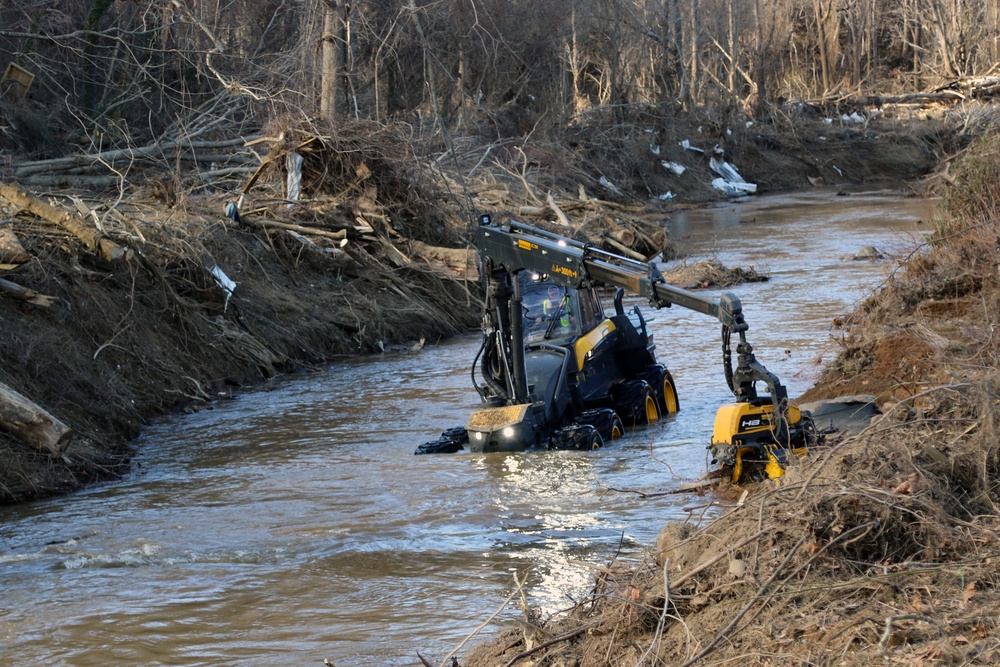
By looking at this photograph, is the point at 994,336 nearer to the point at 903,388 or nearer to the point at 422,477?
the point at 903,388

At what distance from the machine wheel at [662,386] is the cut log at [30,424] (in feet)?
20.6

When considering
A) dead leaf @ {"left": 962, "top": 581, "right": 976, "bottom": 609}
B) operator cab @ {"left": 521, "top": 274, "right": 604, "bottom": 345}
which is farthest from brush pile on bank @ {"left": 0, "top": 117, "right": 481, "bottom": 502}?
dead leaf @ {"left": 962, "top": 581, "right": 976, "bottom": 609}

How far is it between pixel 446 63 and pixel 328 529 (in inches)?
Result: 1266

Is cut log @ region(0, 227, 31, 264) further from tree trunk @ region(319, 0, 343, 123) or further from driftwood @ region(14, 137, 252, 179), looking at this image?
tree trunk @ region(319, 0, 343, 123)

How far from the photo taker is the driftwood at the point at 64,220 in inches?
595

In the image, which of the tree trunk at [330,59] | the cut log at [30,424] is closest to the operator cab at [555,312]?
the cut log at [30,424]

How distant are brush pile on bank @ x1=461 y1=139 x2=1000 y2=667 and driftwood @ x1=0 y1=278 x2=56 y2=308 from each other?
9.22m

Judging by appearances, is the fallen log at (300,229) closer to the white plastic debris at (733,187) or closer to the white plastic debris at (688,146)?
the white plastic debris at (733,187)

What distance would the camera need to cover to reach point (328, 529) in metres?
9.36

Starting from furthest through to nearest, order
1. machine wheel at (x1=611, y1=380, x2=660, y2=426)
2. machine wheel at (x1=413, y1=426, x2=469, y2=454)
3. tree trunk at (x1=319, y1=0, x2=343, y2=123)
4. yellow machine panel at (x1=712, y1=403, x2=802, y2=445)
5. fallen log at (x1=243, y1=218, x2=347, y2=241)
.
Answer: tree trunk at (x1=319, y1=0, x2=343, y2=123) < fallen log at (x1=243, y1=218, x2=347, y2=241) < machine wheel at (x1=611, y1=380, x2=660, y2=426) < machine wheel at (x1=413, y1=426, x2=469, y2=454) < yellow machine panel at (x1=712, y1=403, x2=802, y2=445)

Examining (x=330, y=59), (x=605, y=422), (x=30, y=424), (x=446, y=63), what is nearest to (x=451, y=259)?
(x=330, y=59)

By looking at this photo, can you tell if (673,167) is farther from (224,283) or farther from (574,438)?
(574,438)

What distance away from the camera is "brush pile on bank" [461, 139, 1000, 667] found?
15.0 ft

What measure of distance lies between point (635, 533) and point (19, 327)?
830 centimetres
